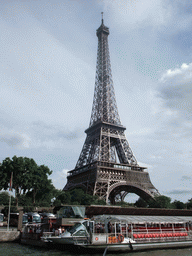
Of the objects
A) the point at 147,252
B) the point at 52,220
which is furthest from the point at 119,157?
the point at 147,252

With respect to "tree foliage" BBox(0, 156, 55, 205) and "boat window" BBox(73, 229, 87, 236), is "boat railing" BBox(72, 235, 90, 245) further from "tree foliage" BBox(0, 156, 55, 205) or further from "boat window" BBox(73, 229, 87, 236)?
"tree foliage" BBox(0, 156, 55, 205)

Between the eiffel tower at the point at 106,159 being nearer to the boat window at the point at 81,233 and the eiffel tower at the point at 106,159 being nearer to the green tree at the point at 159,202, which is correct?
the green tree at the point at 159,202

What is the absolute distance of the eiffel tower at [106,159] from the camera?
194ft

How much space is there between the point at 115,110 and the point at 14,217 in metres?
49.4

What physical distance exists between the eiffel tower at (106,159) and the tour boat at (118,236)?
29408 millimetres

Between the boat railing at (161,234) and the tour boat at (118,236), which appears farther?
the boat railing at (161,234)

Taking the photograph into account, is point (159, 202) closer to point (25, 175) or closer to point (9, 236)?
point (25, 175)

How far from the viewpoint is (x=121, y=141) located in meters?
71.8

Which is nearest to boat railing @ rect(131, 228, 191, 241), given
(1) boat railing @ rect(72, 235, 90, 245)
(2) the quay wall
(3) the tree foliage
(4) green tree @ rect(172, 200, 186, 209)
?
(1) boat railing @ rect(72, 235, 90, 245)

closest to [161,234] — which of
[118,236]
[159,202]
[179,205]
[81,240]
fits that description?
[118,236]

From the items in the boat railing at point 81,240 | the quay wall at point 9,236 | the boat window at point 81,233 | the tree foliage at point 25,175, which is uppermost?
the tree foliage at point 25,175

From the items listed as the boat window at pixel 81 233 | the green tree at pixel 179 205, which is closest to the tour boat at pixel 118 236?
the boat window at pixel 81 233

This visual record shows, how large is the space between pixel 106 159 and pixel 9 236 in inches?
1655

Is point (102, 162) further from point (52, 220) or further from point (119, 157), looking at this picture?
point (52, 220)
